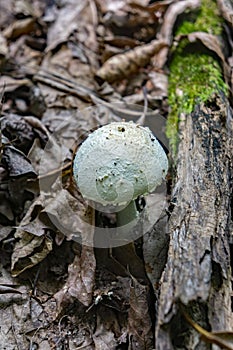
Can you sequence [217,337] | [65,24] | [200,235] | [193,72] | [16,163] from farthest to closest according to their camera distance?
[65,24] → [193,72] → [16,163] → [200,235] → [217,337]

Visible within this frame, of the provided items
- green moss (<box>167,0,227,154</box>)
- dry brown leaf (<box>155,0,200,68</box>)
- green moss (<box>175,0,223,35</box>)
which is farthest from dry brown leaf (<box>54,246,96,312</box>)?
green moss (<box>175,0,223,35</box>)

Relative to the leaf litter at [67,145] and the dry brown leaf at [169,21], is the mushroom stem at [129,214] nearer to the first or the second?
the leaf litter at [67,145]

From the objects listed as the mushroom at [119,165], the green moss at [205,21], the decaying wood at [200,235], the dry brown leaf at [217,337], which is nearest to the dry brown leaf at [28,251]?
the mushroom at [119,165]

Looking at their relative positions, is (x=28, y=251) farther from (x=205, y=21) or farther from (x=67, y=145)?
(x=205, y=21)

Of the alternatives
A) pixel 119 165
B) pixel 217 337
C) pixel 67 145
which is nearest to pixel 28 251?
pixel 119 165

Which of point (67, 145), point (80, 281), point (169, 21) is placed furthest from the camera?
point (169, 21)

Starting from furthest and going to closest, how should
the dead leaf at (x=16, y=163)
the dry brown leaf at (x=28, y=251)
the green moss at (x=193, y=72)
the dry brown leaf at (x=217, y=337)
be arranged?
1. the green moss at (x=193, y=72)
2. the dead leaf at (x=16, y=163)
3. the dry brown leaf at (x=28, y=251)
4. the dry brown leaf at (x=217, y=337)
